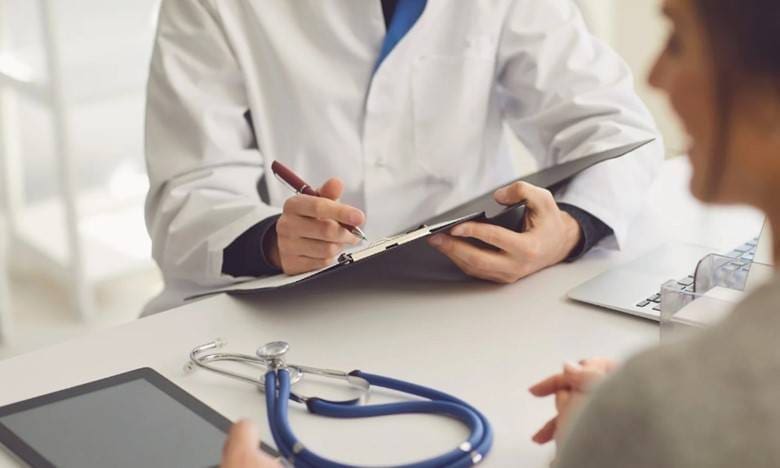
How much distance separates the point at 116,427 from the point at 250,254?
1.25 ft

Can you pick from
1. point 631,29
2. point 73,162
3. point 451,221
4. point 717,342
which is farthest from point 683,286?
point 631,29

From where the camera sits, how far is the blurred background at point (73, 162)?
248 cm

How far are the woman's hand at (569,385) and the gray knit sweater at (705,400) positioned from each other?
26 centimetres

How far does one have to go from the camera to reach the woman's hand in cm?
76

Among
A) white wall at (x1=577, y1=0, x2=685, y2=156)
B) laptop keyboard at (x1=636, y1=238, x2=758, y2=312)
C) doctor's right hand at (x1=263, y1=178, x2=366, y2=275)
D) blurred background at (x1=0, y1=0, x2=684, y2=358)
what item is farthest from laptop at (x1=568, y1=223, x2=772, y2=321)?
white wall at (x1=577, y1=0, x2=685, y2=156)

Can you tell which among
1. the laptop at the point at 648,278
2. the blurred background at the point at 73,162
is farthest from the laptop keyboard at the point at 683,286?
the blurred background at the point at 73,162

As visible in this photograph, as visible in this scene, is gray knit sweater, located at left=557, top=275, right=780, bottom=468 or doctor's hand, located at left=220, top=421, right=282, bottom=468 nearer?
gray knit sweater, located at left=557, top=275, right=780, bottom=468

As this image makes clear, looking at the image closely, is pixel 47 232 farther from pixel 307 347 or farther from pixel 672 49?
pixel 672 49

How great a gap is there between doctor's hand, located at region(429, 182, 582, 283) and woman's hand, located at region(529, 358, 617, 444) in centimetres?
37

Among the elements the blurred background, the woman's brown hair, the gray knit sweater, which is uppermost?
the woman's brown hair

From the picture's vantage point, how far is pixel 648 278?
3.79ft

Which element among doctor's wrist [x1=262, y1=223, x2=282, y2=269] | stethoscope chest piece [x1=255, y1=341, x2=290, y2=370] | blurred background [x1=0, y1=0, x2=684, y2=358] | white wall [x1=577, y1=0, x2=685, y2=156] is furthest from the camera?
white wall [x1=577, y1=0, x2=685, y2=156]

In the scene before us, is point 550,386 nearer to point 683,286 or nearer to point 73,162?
point 683,286

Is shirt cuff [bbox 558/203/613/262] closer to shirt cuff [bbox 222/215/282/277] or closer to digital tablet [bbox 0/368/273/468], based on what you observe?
shirt cuff [bbox 222/215/282/277]
